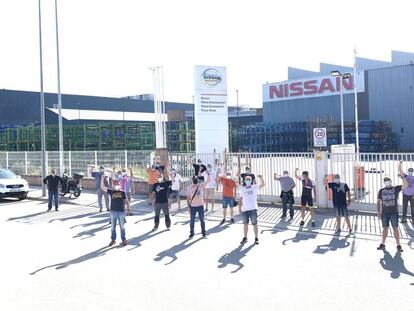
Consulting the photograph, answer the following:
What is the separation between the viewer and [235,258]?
9961mm

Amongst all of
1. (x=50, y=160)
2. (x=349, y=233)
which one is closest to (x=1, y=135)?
(x=50, y=160)

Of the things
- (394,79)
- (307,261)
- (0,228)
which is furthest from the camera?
(394,79)

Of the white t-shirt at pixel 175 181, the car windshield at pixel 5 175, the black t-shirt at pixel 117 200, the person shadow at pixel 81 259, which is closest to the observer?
the person shadow at pixel 81 259

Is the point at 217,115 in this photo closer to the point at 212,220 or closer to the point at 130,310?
the point at 212,220

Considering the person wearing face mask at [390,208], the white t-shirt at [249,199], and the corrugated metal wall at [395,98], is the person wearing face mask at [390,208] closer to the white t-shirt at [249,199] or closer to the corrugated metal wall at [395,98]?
the white t-shirt at [249,199]

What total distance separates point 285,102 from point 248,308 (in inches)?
2398

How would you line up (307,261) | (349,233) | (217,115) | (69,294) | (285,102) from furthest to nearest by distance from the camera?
(285,102) → (217,115) → (349,233) → (307,261) → (69,294)

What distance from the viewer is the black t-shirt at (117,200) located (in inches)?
454

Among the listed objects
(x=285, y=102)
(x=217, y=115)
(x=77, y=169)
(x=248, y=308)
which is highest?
(x=285, y=102)

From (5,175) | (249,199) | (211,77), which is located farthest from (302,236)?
(5,175)

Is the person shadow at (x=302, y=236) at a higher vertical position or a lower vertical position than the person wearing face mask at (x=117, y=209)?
lower

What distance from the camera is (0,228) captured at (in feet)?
47.6

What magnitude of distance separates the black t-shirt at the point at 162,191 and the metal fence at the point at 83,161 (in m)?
8.82

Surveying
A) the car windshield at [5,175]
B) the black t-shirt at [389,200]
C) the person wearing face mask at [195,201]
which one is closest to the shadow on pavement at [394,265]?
the black t-shirt at [389,200]
